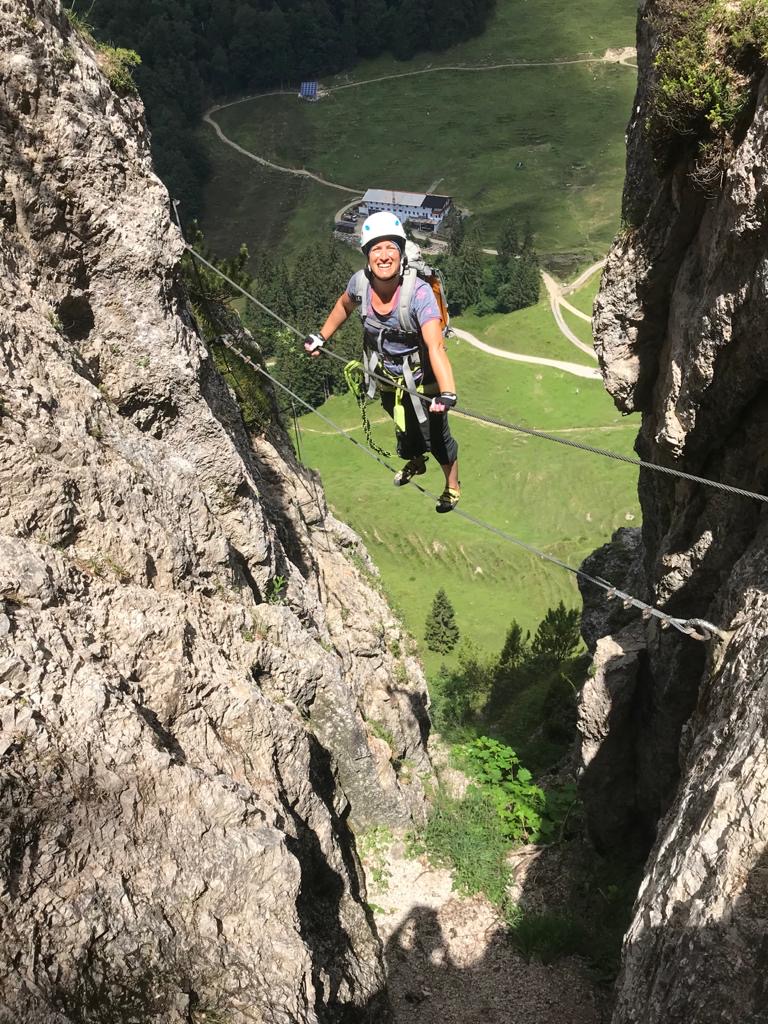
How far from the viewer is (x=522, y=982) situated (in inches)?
640

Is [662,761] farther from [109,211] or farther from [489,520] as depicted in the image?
[489,520]

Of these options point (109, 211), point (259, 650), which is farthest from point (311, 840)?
point (109, 211)

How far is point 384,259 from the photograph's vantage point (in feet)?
37.3

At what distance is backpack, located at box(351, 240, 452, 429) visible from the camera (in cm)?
1166

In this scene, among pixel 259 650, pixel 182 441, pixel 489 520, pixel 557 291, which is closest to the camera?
pixel 259 650

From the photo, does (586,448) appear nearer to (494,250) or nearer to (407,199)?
(494,250)

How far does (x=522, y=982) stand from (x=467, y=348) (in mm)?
86139

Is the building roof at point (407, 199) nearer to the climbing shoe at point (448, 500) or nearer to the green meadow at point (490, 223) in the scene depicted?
the green meadow at point (490, 223)

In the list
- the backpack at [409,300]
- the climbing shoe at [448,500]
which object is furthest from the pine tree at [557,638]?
the backpack at [409,300]

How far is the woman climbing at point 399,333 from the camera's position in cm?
1134

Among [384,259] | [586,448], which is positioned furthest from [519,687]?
[384,259]

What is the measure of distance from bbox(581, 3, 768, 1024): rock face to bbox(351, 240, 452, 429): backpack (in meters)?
4.35

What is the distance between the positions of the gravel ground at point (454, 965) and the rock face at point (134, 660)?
6.16 feet

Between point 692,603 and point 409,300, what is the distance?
8374 millimetres
